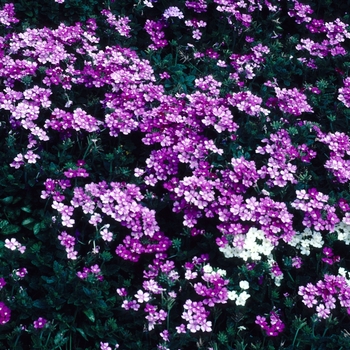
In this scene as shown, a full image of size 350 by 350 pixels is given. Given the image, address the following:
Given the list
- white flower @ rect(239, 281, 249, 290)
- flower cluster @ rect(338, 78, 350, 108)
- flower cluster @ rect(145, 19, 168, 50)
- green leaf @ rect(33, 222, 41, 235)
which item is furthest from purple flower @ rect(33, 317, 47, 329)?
flower cluster @ rect(338, 78, 350, 108)

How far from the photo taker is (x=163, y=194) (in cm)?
491

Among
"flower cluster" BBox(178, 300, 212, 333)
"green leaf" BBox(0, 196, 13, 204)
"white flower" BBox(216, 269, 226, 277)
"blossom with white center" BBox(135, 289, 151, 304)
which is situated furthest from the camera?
"green leaf" BBox(0, 196, 13, 204)

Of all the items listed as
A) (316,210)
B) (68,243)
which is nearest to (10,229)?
(68,243)

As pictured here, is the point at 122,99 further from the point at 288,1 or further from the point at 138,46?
the point at 288,1

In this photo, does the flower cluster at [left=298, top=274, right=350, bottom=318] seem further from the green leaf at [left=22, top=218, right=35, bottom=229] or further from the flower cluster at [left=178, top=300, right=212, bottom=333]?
the green leaf at [left=22, top=218, right=35, bottom=229]

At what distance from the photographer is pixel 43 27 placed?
20.4ft

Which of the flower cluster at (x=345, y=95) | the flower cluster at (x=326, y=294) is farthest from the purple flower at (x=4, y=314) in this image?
the flower cluster at (x=345, y=95)

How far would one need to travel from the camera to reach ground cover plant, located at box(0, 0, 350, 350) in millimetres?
4246

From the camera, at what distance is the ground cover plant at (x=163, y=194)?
4.25m

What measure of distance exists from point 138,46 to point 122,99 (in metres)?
1.34

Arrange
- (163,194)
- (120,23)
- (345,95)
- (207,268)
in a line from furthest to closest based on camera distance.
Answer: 1. (120,23)
2. (345,95)
3. (163,194)
4. (207,268)

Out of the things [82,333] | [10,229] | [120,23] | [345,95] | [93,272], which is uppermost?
[120,23]

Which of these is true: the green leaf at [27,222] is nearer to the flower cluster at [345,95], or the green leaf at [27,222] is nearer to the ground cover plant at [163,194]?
the ground cover plant at [163,194]

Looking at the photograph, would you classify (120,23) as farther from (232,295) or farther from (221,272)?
(232,295)
